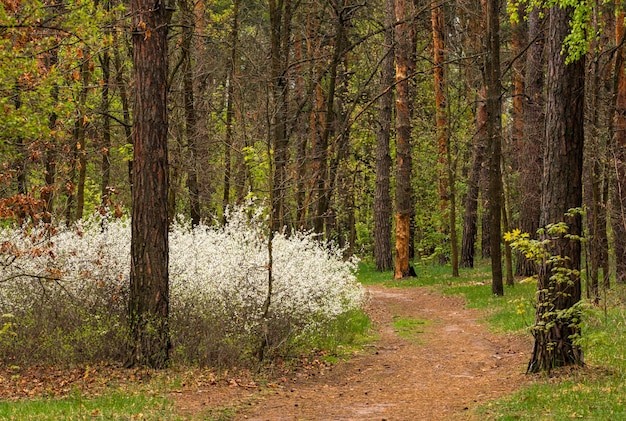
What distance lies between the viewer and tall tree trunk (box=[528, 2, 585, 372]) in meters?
9.03

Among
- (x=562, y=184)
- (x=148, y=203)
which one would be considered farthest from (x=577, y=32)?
(x=148, y=203)

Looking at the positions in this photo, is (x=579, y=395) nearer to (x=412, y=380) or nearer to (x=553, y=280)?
(x=553, y=280)

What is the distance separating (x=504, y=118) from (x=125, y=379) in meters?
32.4

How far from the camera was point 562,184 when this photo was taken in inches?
356

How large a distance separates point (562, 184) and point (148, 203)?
5803 mm

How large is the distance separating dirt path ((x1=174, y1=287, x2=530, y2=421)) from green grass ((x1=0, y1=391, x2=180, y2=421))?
102 centimetres

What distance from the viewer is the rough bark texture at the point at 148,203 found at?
10.3 metres

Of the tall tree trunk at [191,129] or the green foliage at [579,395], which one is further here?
the tall tree trunk at [191,129]

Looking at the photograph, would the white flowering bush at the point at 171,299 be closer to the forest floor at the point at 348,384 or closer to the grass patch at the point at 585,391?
the forest floor at the point at 348,384

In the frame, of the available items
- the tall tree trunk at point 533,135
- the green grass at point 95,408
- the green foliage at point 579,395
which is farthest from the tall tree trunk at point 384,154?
the green grass at point 95,408

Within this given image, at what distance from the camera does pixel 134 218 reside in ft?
33.9

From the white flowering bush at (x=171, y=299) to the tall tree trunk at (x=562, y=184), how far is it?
3864mm

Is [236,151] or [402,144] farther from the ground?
[402,144]

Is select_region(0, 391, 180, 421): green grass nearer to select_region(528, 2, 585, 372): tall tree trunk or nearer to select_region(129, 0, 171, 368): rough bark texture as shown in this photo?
select_region(129, 0, 171, 368): rough bark texture
